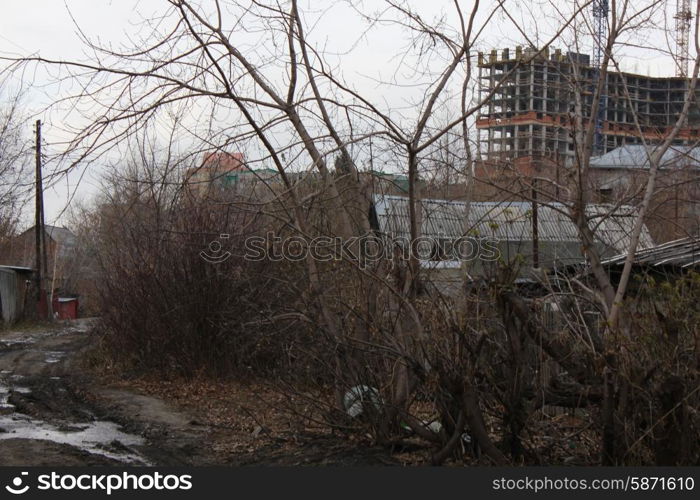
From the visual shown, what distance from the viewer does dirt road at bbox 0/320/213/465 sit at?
836 cm

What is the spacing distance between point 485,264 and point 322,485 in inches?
84.8

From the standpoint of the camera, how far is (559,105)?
9875mm

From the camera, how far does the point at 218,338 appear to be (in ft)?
47.5

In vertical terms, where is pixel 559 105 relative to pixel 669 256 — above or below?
above

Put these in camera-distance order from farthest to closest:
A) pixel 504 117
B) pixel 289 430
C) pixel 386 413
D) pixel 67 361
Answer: pixel 67 361 → pixel 504 117 → pixel 289 430 → pixel 386 413

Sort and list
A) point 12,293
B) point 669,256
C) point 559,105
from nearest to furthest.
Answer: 1. point 559,105
2. point 669,256
3. point 12,293

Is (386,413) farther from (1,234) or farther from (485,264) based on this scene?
(1,234)

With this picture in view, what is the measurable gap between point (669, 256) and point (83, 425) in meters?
7.45

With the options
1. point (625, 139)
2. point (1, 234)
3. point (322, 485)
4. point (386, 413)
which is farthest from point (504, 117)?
point (1, 234)

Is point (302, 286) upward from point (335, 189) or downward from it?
downward
